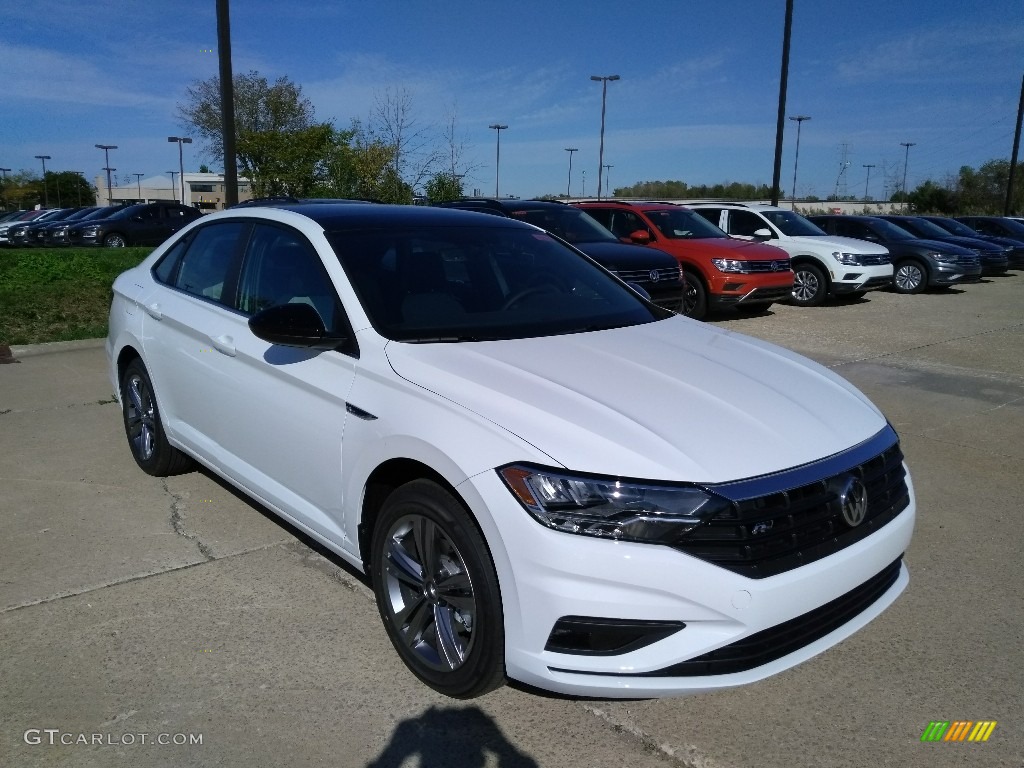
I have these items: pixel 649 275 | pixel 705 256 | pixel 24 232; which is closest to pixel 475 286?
pixel 649 275

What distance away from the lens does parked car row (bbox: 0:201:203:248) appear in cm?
2423

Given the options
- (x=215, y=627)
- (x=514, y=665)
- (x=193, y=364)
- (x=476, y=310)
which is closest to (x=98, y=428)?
(x=193, y=364)

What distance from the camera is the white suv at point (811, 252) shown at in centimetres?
1491

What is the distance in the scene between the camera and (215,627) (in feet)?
11.4

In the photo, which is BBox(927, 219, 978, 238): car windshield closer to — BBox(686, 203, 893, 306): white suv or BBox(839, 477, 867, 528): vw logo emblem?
BBox(686, 203, 893, 306): white suv

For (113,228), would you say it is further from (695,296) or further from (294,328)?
(294,328)

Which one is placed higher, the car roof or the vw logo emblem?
the car roof

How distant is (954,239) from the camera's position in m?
19.9

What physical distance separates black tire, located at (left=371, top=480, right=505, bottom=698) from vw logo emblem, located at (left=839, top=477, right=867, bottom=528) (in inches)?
44.7

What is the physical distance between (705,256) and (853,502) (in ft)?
33.3

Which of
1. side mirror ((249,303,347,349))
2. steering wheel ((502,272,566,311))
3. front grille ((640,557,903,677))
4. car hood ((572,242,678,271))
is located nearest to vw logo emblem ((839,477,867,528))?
front grille ((640,557,903,677))

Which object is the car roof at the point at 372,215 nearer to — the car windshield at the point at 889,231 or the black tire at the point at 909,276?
the black tire at the point at 909,276

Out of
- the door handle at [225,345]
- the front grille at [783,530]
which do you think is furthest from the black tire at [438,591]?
the door handle at [225,345]

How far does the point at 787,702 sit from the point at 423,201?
15804mm
